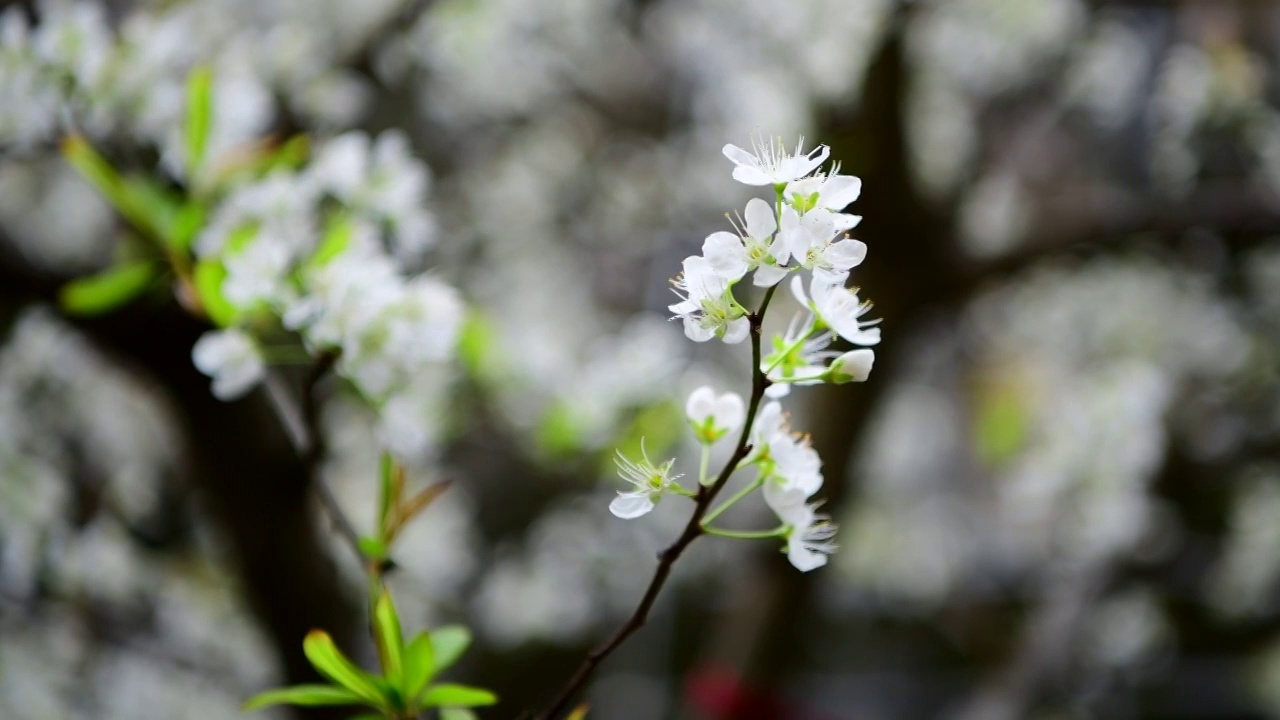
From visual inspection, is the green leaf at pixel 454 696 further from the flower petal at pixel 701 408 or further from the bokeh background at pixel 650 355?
the bokeh background at pixel 650 355

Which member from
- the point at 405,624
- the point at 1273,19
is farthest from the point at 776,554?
the point at 1273,19

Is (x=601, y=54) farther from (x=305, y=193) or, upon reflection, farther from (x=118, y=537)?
(x=305, y=193)

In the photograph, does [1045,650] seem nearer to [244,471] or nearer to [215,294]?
[244,471]

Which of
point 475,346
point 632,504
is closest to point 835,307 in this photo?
point 632,504

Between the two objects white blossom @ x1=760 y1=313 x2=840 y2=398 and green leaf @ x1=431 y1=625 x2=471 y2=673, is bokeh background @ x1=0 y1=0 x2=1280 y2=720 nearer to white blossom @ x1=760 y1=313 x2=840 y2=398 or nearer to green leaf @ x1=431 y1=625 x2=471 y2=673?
green leaf @ x1=431 y1=625 x2=471 y2=673

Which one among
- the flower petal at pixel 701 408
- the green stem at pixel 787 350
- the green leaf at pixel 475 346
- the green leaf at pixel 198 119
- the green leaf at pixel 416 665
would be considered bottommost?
the green leaf at pixel 416 665

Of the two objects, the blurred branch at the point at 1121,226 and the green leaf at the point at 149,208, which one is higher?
the blurred branch at the point at 1121,226

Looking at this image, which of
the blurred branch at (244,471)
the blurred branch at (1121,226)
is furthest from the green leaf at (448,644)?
the blurred branch at (1121,226)
